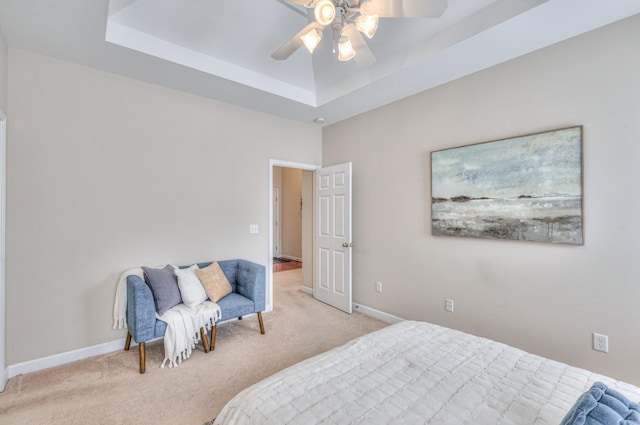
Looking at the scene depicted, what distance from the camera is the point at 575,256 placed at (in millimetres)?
2191

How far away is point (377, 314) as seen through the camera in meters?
3.62

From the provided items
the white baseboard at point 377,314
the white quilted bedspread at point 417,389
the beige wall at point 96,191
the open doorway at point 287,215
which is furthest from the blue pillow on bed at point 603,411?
the open doorway at point 287,215

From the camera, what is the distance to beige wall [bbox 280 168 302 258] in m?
7.67

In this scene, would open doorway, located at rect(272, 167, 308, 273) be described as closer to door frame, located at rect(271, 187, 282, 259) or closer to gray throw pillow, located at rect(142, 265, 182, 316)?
door frame, located at rect(271, 187, 282, 259)

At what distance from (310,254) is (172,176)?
241 centimetres

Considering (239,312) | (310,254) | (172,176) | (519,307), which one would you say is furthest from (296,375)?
(310,254)

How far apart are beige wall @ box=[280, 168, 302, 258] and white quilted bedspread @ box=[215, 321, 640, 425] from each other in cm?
616

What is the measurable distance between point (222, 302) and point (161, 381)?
791mm

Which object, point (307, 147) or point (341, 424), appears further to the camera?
point (307, 147)

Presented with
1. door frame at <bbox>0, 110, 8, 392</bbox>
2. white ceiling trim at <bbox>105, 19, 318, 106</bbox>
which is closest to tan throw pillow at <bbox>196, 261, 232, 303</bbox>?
door frame at <bbox>0, 110, 8, 392</bbox>

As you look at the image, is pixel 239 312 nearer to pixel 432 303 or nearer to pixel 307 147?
pixel 432 303

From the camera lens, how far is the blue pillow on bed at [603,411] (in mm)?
859

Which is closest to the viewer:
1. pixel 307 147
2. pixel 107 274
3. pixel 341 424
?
pixel 341 424

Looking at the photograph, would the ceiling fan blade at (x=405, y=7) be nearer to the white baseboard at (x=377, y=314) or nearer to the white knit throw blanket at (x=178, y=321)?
the white knit throw blanket at (x=178, y=321)
